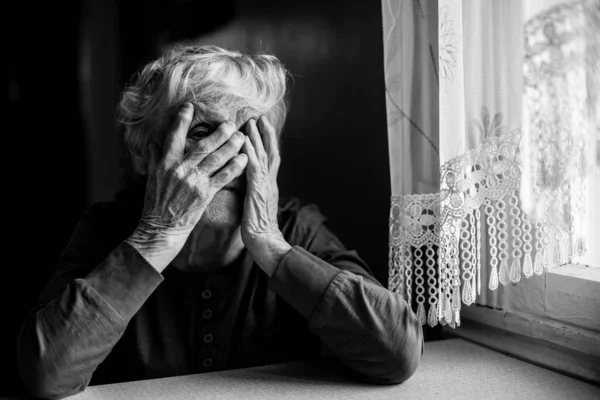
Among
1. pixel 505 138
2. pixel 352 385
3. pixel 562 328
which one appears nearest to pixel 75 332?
pixel 352 385

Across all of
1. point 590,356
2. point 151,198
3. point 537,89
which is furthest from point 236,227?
point 590,356

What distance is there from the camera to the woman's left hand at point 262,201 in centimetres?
114

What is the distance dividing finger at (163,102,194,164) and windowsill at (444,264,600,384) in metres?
0.86

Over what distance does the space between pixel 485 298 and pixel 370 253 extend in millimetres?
447

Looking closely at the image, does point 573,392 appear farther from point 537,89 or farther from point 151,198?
point 151,198

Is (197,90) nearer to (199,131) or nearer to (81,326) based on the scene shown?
(199,131)

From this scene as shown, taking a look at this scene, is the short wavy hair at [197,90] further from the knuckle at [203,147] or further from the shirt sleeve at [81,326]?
the shirt sleeve at [81,326]

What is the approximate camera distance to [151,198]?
115 centimetres

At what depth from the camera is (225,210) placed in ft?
3.99

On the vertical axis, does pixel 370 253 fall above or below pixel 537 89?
below

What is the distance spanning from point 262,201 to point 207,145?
173mm

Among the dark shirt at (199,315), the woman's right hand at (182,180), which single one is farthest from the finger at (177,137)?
the dark shirt at (199,315)

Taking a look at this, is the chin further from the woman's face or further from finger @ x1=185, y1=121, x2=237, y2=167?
finger @ x1=185, y1=121, x2=237, y2=167

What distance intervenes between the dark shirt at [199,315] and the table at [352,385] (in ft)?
0.16
